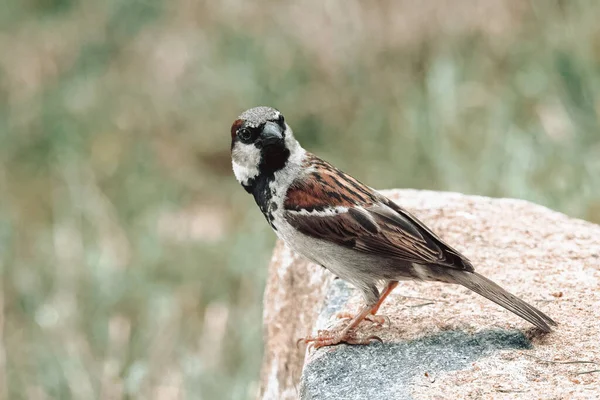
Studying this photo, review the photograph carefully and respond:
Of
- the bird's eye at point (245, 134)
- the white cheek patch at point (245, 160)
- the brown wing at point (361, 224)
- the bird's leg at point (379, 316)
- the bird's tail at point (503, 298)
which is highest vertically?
the bird's eye at point (245, 134)

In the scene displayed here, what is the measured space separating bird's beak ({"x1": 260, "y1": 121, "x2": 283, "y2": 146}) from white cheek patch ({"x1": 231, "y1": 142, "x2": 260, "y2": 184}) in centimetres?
6

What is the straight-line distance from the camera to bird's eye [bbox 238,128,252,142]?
3.41 meters

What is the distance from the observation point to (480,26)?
729 centimetres

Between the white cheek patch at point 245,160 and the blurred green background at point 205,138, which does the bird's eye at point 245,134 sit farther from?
the blurred green background at point 205,138

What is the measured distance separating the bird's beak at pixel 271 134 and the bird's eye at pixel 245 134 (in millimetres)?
55

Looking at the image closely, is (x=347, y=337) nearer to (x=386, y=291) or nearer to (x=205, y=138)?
(x=386, y=291)

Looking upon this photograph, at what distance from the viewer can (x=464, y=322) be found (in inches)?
125

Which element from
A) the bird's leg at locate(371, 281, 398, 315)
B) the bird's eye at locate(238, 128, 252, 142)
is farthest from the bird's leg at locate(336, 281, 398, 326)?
the bird's eye at locate(238, 128, 252, 142)

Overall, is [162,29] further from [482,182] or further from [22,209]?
[482,182]

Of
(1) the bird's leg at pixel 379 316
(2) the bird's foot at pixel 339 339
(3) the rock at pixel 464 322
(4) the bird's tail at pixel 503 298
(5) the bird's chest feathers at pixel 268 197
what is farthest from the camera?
(5) the bird's chest feathers at pixel 268 197

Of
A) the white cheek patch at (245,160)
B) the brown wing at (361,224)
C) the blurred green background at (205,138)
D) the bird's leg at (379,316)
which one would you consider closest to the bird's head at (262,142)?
the white cheek patch at (245,160)

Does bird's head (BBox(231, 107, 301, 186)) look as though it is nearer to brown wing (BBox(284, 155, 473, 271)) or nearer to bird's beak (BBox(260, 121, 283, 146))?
bird's beak (BBox(260, 121, 283, 146))

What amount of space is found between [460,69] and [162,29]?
2833 millimetres

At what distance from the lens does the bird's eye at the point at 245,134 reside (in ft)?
11.2
